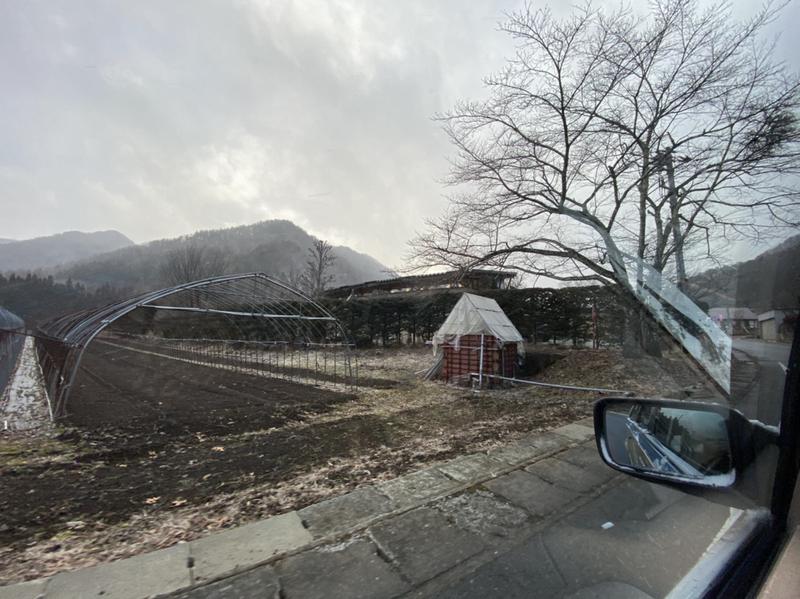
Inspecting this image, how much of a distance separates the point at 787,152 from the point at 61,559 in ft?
13.7

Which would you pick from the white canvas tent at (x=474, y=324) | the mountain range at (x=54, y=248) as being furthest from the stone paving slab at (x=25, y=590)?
the mountain range at (x=54, y=248)

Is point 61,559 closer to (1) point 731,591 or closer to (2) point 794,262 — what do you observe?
(1) point 731,591

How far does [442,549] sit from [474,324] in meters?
7.35

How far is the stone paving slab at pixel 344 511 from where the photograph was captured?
A: 253 cm

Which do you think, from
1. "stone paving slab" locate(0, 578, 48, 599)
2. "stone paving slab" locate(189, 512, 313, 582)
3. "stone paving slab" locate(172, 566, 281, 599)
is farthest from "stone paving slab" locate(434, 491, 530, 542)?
"stone paving slab" locate(0, 578, 48, 599)

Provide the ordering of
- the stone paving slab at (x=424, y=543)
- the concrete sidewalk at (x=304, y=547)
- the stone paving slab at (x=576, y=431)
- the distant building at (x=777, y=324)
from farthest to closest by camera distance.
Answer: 1. the stone paving slab at (x=576, y=431)
2. the stone paving slab at (x=424, y=543)
3. the concrete sidewalk at (x=304, y=547)
4. the distant building at (x=777, y=324)

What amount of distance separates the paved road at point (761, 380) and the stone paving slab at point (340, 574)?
177 cm

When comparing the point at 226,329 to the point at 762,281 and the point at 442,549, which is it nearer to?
the point at 442,549

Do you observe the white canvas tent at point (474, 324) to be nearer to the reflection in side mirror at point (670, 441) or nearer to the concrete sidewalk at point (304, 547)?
the concrete sidewalk at point (304, 547)

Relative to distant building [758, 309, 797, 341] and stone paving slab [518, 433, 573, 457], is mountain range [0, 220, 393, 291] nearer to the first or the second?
stone paving slab [518, 433, 573, 457]

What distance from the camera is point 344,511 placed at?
109 inches

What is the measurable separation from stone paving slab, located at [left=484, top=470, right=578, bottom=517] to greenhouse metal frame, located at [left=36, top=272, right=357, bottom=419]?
6.48 m

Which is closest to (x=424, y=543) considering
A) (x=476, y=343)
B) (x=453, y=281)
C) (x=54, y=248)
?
(x=476, y=343)

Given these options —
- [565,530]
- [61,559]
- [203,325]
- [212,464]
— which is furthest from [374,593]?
[203,325]
